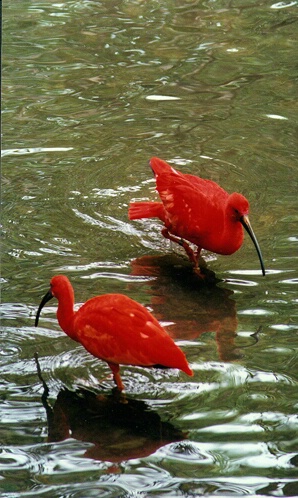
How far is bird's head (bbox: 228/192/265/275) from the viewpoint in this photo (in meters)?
5.89

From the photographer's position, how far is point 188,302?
5949mm

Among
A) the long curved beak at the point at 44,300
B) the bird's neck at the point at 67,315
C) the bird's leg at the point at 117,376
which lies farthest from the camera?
the long curved beak at the point at 44,300

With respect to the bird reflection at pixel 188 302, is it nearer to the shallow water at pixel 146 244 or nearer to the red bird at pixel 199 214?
the shallow water at pixel 146 244

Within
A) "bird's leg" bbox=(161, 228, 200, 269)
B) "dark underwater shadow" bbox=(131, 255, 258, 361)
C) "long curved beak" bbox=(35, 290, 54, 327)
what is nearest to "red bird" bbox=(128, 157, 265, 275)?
"bird's leg" bbox=(161, 228, 200, 269)

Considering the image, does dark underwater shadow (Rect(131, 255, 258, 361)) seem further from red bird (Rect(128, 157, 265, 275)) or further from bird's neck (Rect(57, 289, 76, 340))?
bird's neck (Rect(57, 289, 76, 340))

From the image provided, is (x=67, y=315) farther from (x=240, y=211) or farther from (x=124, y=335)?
(x=240, y=211)

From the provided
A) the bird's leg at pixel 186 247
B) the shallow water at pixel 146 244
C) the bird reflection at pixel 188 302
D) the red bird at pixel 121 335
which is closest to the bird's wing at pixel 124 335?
the red bird at pixel 121 335

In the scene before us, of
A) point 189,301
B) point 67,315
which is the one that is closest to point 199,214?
point 189,301

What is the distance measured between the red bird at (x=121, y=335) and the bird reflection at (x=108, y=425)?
0.15m

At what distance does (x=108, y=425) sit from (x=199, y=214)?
5.82ft

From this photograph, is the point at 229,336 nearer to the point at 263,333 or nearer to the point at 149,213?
the point at 263,333

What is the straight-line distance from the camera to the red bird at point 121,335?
4.66 metres

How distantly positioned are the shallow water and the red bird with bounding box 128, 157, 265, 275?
0.75 feet

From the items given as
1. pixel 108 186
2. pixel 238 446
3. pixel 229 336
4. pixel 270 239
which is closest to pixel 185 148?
pixel 108 186
